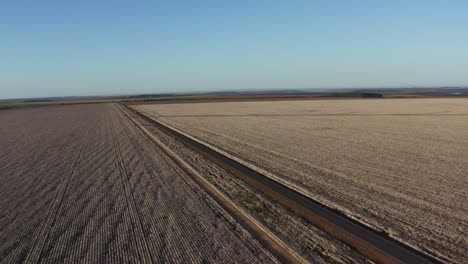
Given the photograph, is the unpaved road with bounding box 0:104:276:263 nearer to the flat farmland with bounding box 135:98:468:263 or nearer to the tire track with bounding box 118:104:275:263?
the tire track with bounding box 118:104:275:263

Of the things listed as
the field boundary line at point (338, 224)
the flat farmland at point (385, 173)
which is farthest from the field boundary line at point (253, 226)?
the flat farmland at point (385, 173)

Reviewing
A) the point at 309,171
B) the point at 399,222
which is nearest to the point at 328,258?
the point at 399,222

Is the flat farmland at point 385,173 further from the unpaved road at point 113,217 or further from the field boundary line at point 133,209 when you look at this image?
the field boundary line at point 133,209

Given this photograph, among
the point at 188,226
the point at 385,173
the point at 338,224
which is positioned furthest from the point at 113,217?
the point at 385,173

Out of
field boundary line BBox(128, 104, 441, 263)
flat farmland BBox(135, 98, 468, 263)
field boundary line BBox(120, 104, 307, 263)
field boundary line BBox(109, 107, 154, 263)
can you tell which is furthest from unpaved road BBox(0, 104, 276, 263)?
flat farmland BBox(135, 98, 468, 263)

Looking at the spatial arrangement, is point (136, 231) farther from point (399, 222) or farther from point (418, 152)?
point (418, 152)
